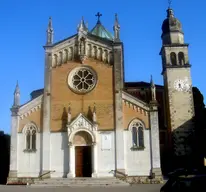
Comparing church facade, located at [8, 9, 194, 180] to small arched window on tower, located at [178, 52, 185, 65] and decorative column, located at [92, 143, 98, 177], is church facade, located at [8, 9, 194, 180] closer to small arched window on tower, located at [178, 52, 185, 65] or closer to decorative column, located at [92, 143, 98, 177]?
decorative column, located at [92, 143, 98, 177]

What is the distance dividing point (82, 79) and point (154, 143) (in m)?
8.51

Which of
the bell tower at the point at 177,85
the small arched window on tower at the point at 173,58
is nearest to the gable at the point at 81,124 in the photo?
the bell tower at the point at 177,85

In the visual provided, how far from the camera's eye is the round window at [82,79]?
27781 mm

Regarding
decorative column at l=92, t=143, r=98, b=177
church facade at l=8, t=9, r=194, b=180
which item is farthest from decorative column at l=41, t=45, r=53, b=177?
decorative column at l=92, t=143, r=98, b=177

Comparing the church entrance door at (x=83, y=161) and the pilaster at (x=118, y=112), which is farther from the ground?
the pilaster at (x=118, y=112)

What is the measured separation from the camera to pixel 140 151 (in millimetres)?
25953

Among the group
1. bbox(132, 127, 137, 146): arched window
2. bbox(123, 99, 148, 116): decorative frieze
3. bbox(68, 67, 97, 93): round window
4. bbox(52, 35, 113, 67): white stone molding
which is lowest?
bbox(132, 127, 137, 146): arched window

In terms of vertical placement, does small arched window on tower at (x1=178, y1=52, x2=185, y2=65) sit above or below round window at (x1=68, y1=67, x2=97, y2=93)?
above

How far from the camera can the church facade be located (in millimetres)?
25969

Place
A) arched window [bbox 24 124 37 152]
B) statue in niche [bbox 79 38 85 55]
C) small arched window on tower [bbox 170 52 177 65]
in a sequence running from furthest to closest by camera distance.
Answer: small arched window on tower [bbox 170 52 177 65]
statue in niche [bbox 79 38 85 55]
arched window [bbox 24 124 37 152]

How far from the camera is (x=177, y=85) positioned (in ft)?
112

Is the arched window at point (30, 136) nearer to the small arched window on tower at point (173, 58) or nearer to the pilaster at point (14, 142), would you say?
the pilaster at point (14, 142)

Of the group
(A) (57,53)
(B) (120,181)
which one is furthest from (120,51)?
(B) (120,181)

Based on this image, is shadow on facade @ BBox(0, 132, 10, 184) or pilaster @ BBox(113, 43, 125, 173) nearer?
pilaster @ BBox(113, 43, 125, 173)
